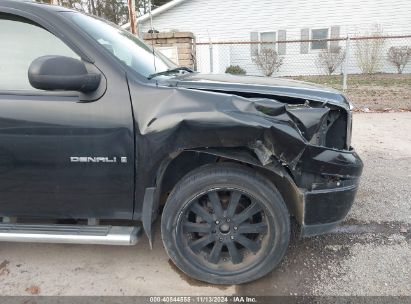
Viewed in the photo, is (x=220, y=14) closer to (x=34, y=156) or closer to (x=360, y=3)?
(x=360, y=3)

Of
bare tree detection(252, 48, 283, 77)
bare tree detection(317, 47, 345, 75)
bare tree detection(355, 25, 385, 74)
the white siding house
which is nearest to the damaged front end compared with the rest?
the white siding house

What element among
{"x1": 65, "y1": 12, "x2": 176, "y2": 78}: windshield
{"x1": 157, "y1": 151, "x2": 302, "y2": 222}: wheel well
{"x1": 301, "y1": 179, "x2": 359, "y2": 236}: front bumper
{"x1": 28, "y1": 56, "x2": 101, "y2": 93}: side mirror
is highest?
{"x1": 65, "y1": 12, "x2": 176, "y2": 78}: windshield

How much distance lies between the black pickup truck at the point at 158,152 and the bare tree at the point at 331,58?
15.6 meters

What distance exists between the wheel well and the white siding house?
14.8 meters

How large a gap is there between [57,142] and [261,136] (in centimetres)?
139

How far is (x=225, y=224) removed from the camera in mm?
2533

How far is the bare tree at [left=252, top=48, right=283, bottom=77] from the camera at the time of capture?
16.9 m

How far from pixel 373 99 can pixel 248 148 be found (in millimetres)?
9422

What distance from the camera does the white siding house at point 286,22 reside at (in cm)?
1694

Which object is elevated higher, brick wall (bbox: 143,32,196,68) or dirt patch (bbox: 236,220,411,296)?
brick wall (bbox: 143,32,196,68)

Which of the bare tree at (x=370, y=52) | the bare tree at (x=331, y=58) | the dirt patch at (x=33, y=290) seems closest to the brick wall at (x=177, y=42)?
the dirt patch at (x=33, y=290)

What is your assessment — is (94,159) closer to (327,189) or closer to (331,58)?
(327,189)

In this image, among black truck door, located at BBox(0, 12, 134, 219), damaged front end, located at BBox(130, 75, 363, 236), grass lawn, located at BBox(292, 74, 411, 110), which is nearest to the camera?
damaged front end, located at BBox(130, 75, 363, 236)

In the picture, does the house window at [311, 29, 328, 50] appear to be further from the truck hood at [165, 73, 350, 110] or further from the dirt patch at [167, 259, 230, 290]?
the dirt patch at [167, 259, 230, 290]
